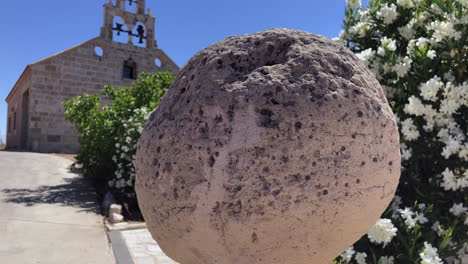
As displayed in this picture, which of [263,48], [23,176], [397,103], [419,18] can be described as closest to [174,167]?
[263,48]

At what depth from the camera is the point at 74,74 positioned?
14.9 m

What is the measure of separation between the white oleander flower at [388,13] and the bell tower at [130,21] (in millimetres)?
13312

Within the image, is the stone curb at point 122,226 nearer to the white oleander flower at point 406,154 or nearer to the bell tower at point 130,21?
the white oleander flower at point 406,154

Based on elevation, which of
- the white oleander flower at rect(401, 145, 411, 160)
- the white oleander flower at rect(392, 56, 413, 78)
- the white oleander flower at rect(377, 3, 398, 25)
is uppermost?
the white oleander flower at rect(377, 3, 398, 25)

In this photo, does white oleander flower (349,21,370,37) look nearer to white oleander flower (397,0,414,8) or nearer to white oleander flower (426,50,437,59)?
white oleander flower (397,0,414,8)

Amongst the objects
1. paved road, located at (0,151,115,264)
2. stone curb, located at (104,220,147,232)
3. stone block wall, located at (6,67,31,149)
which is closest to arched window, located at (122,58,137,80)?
stone block wall, located at (6,67,31,149)

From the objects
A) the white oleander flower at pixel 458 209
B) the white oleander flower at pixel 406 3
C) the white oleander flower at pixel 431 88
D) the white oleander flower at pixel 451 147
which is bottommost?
the white oleander flower at pixel 458 209

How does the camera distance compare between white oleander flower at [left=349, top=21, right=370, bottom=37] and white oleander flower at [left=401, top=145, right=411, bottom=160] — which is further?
white oleander flower at [left=349, top=21, right=370, bottom=37]

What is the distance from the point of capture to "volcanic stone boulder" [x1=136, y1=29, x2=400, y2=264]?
1.61 meters

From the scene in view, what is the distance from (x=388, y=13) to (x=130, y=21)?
13.5m

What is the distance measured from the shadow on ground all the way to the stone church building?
6.80 metres

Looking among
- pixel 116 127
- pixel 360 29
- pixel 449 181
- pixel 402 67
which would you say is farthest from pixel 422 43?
pixel 116 127

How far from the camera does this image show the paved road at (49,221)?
393 centimetres

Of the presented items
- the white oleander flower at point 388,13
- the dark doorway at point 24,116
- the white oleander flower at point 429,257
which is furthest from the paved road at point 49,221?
the dark doorway at point 24,116
